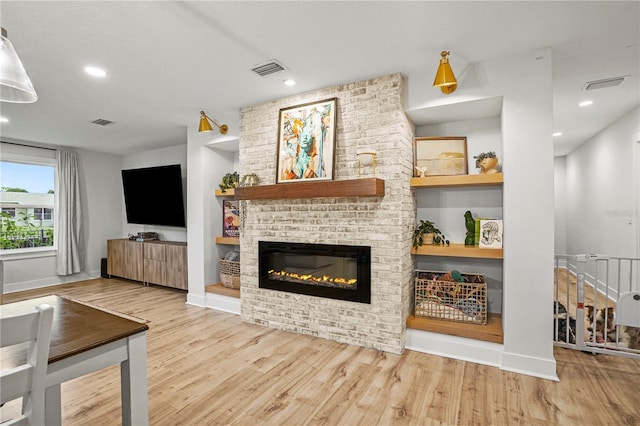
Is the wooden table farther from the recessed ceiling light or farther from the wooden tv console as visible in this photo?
the wooden tv console

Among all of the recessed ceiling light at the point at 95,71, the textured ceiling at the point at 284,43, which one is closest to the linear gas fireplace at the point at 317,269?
the textured ceiling at the point at 284,43

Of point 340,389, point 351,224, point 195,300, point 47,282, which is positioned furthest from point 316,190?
point 47,282

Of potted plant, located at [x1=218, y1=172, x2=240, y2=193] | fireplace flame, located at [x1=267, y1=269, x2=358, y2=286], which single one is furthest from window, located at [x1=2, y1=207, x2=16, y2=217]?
fireplace flame, located at [x1=267, y1=269, x2=358, y2=286]

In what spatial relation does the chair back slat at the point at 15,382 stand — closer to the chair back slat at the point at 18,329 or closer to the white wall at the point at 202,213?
the chair back slat at the point at 18,329

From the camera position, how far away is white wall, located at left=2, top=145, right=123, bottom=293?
576cm

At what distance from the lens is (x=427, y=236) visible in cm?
319

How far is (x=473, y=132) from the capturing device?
3.27 meters

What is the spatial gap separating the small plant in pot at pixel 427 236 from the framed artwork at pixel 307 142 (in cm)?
102

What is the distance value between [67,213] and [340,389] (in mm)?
6083

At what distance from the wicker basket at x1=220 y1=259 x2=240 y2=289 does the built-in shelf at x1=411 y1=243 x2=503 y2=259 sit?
230cm

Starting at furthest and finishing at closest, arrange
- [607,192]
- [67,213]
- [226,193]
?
[67,213]
[607,192]
[226,193]

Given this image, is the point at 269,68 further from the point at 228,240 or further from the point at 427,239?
the point at 228,240

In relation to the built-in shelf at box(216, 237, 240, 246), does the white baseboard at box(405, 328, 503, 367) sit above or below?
below

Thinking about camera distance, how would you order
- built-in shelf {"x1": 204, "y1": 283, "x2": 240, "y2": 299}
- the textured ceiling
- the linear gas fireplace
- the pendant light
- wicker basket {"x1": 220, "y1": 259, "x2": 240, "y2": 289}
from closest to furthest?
1. the pendant light
2. the textured ceiling
3. the linear gas fireplace
4. built-in shelf {"x1": 204, "y1": 283, "x2": 240, "y2": 299}
5. wicker basket {"x1": 220, "y1": 259, "x2": 240, "y2": 289}
